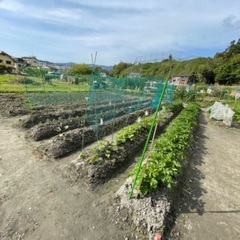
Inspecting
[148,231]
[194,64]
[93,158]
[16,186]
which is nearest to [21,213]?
[16,186]

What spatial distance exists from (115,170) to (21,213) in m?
2.06

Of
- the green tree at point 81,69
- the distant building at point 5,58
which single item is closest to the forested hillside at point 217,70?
the green tree at point 81,69

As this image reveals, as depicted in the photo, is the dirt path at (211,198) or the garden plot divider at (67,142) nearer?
the dirt path at (211,198)

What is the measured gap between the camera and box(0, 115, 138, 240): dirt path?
9.18ft

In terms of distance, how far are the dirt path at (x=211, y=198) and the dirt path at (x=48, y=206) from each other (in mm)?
1138

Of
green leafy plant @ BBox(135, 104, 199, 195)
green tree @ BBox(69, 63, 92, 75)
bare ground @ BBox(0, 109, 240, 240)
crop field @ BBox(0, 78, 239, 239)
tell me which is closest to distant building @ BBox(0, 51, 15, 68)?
green tree @ BBox(69, 63, 92, 75)

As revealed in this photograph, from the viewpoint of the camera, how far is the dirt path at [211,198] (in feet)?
10.2

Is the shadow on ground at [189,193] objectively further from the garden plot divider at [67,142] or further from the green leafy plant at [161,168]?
the garden plot divider at [67,142]

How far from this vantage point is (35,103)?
10.0 meters

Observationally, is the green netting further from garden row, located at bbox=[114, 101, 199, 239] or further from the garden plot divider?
garden row, located at bbox=[114, 101, 199, 239]

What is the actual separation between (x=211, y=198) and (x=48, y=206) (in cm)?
323

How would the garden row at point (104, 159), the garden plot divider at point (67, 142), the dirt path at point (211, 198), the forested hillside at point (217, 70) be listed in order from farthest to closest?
the forested hillside at point (217, 70) → the garden plot divider at point (67, 142) → the garden row at point (104, 159) → the dirt path at point (211, 198)

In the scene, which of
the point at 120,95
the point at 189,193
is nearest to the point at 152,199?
the point at 189,193

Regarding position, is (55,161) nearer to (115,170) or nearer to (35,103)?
(115,170)
